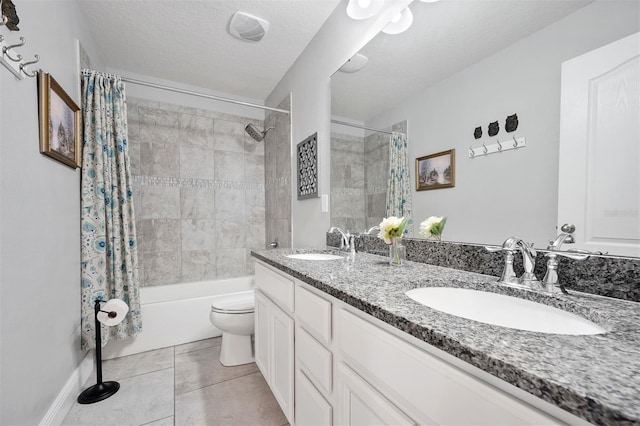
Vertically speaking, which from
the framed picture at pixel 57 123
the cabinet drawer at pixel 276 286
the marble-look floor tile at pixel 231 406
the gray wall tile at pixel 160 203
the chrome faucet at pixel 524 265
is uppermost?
the framed picture at pixel 57 123

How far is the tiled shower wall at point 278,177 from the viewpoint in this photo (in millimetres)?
2643

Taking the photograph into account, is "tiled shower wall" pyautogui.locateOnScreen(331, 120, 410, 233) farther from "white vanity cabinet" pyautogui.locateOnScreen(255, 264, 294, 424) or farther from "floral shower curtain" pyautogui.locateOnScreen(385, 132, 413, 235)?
"white vanity cabinet" pyautogui.locateOnScreen(255, 264, 294, 424)

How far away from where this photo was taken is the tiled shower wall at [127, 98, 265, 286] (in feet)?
8.86

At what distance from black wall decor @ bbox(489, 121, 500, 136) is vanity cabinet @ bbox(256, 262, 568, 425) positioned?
80cm

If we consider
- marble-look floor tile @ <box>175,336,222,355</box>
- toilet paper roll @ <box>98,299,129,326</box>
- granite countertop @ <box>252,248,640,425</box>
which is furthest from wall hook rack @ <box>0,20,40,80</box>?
marble-look floor tile @ <box>175,336,222,355</box>

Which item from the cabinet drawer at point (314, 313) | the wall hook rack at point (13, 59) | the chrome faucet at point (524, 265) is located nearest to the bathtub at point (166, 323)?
the cabinet drawer at point (314, 313)

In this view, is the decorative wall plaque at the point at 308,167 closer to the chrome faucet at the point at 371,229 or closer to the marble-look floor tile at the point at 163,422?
the chrome faucet at the point at 371,229

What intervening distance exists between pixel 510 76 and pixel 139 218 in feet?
9.96

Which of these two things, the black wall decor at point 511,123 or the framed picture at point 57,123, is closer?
the black wall decor at point 511,123

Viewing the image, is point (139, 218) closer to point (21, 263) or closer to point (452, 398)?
A: point (21, 263)

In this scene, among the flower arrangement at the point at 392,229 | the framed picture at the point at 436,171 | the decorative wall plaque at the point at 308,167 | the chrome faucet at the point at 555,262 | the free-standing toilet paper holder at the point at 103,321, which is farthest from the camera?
the decorative wall plaque at the point at 308,167

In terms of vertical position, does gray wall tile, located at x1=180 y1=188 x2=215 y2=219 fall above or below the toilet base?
above

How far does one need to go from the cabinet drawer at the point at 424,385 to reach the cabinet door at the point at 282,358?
50 cm

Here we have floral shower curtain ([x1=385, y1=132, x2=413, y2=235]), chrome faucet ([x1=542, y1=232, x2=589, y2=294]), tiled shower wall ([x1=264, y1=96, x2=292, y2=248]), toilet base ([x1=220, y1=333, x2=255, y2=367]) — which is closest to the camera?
chrome faucet ([x1=542, y1=232, x2=589, y2=294])
